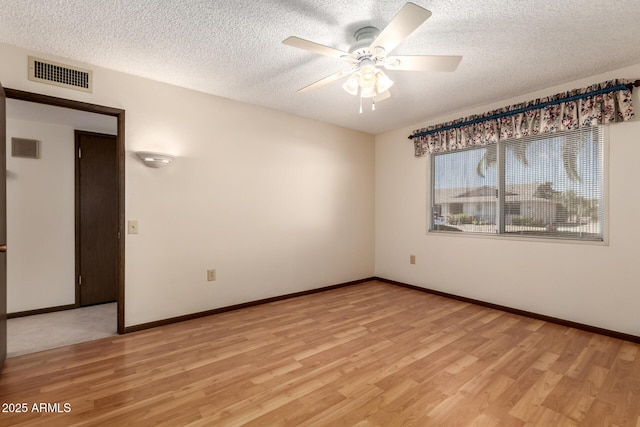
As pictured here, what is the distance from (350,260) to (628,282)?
9.90 feet

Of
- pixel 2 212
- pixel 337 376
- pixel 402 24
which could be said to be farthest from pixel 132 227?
pixel 402 24

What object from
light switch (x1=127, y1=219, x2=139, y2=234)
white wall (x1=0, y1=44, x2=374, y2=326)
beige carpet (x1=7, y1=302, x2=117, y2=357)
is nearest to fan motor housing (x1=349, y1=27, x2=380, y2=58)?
white wall (x1=0, y1=44, x2=374, y2=326)

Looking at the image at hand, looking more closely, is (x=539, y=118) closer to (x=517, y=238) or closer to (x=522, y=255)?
(x=517, y=238)

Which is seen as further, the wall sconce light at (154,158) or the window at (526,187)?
the window at (526,187)

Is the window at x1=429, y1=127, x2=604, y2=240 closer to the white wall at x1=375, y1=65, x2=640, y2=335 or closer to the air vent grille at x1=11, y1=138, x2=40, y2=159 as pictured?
the white wall at x1=375, y1=65, x2=640, y2=335

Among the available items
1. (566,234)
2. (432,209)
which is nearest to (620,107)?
(566,234)

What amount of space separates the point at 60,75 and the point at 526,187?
15.2ft

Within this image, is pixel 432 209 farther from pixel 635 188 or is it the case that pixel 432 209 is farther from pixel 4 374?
pixel 4 374

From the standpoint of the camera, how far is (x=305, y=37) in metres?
2.18

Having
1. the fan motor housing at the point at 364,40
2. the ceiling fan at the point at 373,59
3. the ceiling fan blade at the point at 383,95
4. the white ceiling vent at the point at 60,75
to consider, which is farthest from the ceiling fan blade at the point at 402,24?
the white ceiling vent at the point at 60,75

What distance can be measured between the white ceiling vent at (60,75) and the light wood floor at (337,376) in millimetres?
2204

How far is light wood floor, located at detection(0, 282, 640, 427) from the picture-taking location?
163 centimetres

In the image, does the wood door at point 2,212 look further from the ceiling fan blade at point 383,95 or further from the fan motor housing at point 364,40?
the ceiling fan blade at point 383,95

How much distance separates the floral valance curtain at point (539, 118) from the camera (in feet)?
8.59
